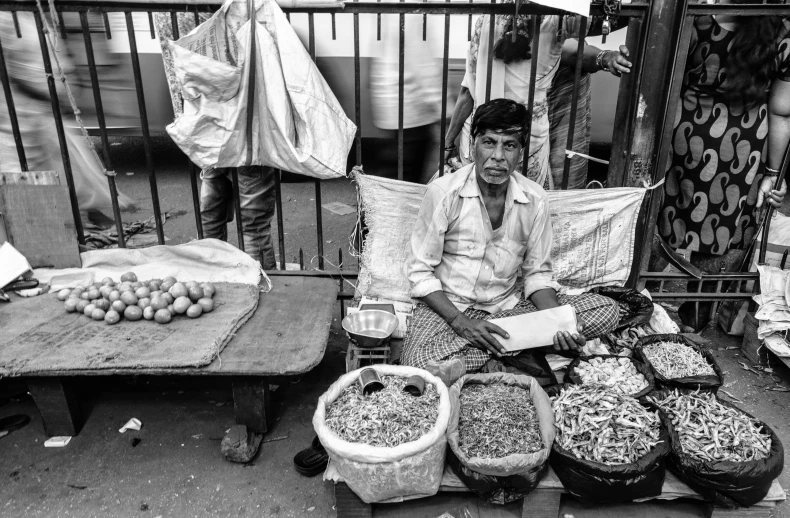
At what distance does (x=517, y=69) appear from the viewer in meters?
3.58

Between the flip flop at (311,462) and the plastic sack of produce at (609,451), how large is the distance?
1022 mm

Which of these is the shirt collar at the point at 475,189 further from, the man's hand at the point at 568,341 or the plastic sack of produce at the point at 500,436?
the plastic sack of produce at the point at 500,436

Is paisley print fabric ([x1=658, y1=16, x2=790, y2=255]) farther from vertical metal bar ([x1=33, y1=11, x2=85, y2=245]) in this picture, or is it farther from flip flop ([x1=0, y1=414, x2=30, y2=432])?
flip flop ([x1=0, y1=414, x2=30, y2=432])

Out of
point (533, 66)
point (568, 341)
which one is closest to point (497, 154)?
point (533, 66)

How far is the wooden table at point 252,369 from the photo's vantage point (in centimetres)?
253

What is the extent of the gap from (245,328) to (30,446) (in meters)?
1.15

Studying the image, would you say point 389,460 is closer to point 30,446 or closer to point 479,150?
point 479,150

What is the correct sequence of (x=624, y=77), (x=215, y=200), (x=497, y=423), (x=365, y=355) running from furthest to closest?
1. (x=215, y=200)
2. (x=624, y=77)
3. (x=365, y=355)
4. (x=497, y=423)

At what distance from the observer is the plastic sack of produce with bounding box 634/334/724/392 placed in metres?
2.69

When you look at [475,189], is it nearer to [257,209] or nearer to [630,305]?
[630,305]

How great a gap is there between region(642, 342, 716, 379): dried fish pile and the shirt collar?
1.06 m

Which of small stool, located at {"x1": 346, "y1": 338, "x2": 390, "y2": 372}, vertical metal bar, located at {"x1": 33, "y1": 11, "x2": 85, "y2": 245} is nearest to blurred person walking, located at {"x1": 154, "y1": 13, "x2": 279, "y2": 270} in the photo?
vertical metal bar, located at {"x1": 33, "y1": 11, "x2": 85, "y2": 245}

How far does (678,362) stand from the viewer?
2869mm

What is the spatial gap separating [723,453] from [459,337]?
1224mm
